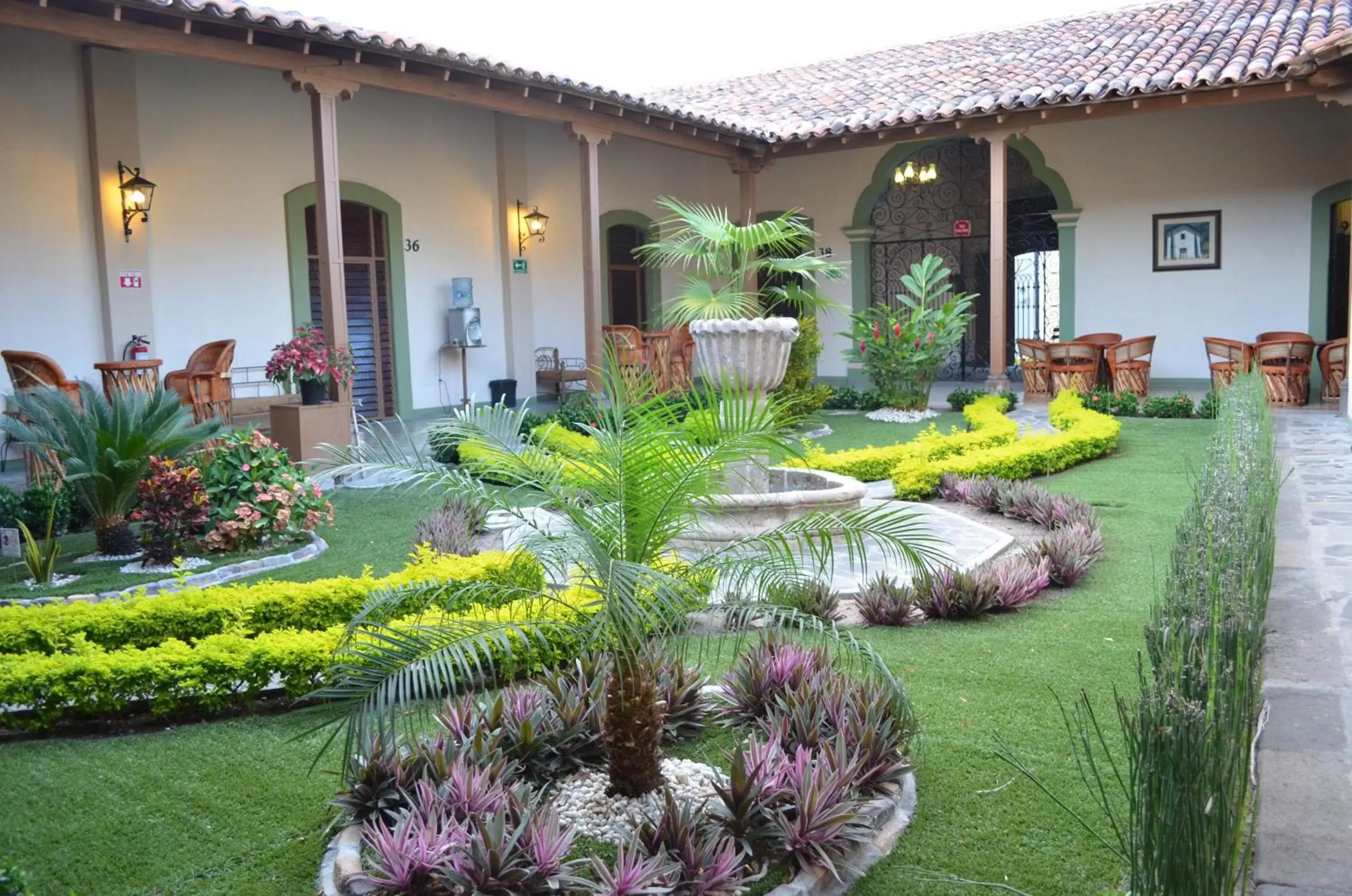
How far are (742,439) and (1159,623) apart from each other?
1268 mm

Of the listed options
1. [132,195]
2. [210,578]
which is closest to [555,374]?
[132,195]

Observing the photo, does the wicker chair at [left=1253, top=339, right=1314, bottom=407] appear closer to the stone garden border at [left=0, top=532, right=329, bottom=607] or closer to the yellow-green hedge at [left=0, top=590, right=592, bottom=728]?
the stone garden border at [left=0, top=532, right=329, bottom=607]

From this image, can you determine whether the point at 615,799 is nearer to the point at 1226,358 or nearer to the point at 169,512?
the point at 169,512

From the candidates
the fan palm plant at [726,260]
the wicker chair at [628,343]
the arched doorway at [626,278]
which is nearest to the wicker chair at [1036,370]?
the wicker chair at [628,343]

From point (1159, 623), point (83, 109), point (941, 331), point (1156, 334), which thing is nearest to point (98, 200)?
point (83, 109)

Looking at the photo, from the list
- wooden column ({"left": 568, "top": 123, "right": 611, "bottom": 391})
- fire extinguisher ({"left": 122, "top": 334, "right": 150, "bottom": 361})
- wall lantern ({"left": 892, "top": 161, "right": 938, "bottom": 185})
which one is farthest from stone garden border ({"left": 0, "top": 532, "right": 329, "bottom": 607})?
wall lantern ({"left": 892, "top": 161, "right": 938, "bottom": 185})

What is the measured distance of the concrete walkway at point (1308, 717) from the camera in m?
2.36

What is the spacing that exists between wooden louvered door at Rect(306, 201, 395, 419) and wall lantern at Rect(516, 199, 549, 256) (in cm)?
Answer: 214

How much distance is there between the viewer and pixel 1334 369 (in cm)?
1206

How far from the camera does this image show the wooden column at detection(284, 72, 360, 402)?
953 centimetres

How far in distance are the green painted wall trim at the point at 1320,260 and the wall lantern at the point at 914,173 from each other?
15.9 feet

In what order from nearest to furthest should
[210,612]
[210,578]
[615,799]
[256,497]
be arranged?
[615,799] → [210,612] → [210,578] → [256,497]

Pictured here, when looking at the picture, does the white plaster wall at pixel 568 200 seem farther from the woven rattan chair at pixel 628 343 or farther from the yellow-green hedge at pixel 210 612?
the yellow-green hedge at pixel 210 612

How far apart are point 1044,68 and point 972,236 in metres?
3.79
